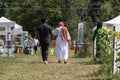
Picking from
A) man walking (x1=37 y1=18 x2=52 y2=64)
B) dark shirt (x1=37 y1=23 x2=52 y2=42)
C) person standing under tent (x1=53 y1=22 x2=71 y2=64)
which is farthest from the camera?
person standing under tent (x1=53 y1=22 x2=71 y2=64)

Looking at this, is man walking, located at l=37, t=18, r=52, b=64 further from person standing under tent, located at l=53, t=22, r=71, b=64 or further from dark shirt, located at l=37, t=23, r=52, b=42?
person standing under tent, located at l=53, t=22, r=71, b=64

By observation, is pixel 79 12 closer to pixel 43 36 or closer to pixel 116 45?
pixel 43 36

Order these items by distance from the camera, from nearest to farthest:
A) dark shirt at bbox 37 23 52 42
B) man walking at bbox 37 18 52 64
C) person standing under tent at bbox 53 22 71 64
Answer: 1. man walking at bbox 37 18 52 64
2. dark shirt at bbox 37 23 52 42
3. person standing under tent at bbox 53 22 71 64

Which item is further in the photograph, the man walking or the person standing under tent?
the person standing under tent

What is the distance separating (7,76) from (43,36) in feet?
17.2

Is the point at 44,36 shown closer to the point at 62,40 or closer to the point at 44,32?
the point at 44,32

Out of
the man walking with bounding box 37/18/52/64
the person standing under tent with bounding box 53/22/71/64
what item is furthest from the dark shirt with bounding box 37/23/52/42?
the person standing under tent with bounding box 53/22/71/64

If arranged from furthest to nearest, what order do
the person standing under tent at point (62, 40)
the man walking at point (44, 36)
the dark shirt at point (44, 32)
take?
1. the person standing under tent at point (62, 40)
2. the dark shirt at point (44, 32)
3. the man walking at point (44, 36)

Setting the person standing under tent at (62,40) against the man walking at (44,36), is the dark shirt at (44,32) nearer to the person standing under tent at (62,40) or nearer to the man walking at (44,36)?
the man walking at (44,36)

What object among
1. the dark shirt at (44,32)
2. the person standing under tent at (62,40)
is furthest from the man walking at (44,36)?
the person standing under tent at (62,40)

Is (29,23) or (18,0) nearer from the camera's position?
(29,23)

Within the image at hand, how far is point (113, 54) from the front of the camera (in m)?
10.6

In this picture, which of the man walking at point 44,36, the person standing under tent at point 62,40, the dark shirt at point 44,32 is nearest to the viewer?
the man walking at point 44,36

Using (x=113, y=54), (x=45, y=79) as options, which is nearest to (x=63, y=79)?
(x=45, y=79)
